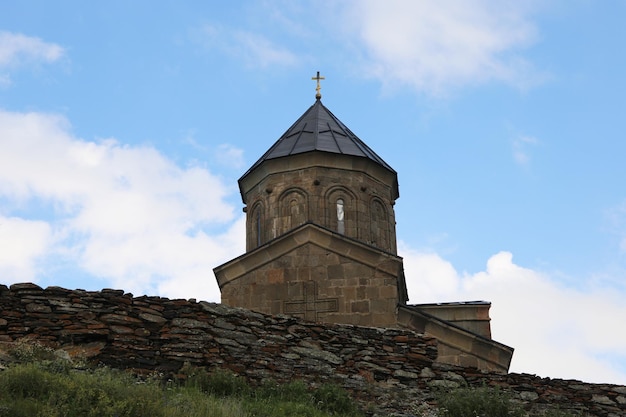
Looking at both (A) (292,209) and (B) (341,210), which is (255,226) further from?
(B) (341,210)

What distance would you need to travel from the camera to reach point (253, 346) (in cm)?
978

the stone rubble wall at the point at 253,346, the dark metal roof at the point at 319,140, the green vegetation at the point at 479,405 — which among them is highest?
the dark metal roof at the point at 319,140

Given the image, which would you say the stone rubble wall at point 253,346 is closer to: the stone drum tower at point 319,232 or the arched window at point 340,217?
the stone drum tower at point 319,232

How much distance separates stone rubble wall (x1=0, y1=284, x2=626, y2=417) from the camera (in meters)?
8.95

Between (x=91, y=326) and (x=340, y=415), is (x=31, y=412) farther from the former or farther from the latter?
(x=340, y=415)

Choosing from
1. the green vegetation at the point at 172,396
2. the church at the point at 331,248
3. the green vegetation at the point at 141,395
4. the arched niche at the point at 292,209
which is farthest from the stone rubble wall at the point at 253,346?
the arched niche at the point at 292,209

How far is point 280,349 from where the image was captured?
32.5 ft

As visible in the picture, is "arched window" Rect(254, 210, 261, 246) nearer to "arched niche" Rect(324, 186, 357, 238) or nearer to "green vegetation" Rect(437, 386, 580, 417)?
"arched niche" Rect(324, 186, 357, 238)

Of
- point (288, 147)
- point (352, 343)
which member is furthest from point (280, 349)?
point (288, 147)

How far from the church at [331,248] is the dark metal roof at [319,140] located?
28mm

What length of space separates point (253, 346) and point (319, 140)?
8.78 metres

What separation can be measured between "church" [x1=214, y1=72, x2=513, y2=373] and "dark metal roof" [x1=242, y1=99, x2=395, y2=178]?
0.09 feet

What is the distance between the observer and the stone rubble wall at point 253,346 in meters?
8.95

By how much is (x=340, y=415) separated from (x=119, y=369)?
7.97ft
